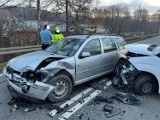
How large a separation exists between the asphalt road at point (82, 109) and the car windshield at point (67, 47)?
1.15 metres

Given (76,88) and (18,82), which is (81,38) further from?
(18,82)

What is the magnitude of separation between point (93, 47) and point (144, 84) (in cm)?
178

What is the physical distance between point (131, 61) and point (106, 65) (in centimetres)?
101

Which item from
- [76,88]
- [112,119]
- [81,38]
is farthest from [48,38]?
[112,119]

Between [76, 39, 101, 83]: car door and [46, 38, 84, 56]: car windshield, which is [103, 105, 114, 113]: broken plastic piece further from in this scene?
[46, 38, 84, 56]: car windshield

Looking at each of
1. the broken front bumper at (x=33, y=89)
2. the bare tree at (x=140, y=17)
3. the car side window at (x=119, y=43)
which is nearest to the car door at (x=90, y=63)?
the broken front bumper at (x=33, y=89)

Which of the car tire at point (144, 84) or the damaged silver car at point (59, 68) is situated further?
the car tire at point (144, 84)

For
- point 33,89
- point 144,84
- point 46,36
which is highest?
point 46,36

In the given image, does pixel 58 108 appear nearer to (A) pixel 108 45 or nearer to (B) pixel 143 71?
(B) pixel 143 71

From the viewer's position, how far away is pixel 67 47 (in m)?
5.17

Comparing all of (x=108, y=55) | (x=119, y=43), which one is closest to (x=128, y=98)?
(x=108, y=55)

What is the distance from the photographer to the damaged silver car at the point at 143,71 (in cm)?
475

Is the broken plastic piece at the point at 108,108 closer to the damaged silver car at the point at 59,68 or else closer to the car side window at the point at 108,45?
the damaged silver car at the point at 59,68

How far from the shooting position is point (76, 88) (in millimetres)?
5250
